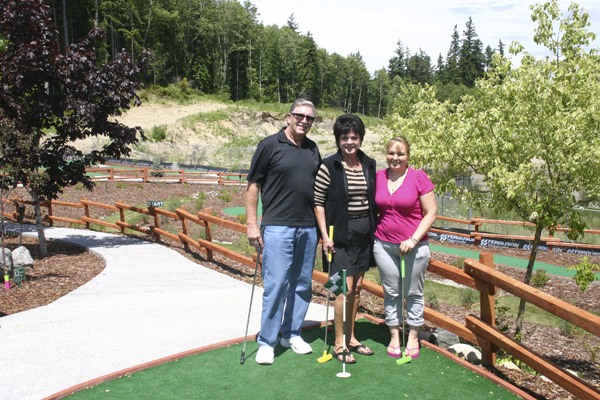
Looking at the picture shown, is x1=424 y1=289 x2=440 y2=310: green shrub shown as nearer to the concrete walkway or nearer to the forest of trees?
the concrete walkway

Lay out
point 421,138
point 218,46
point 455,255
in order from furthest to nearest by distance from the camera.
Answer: point 218,46, point 455,255, point 421,138

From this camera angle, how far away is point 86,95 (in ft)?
37.5

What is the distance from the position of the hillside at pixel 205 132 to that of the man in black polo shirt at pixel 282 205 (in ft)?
119

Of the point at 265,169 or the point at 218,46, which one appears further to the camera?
the point at 218,46

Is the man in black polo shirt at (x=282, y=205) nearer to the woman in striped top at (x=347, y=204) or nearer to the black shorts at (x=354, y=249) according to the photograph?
the woman in striped top at (x=347, y=204)

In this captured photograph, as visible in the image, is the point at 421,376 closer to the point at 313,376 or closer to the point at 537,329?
the point at 313,376

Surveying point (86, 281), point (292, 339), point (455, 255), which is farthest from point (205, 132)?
point (292, 339)

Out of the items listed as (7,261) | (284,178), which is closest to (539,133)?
(284,178)

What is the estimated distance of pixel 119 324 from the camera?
673cm

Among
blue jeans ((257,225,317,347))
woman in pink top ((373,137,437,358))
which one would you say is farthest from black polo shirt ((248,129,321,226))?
woman in pink top ((373,137,437,358))

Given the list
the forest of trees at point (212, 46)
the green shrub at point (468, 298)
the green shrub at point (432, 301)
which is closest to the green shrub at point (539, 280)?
the green shrub at point (468, 298)

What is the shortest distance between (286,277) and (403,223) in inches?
41.9

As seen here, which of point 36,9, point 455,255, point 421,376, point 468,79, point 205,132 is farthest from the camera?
point 468,79

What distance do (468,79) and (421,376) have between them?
109637mm
